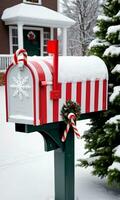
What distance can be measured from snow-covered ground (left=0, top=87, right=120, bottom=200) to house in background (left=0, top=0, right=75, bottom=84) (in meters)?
9.69

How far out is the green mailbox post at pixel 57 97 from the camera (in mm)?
2639

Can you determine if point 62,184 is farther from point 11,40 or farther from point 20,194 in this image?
point 11,40

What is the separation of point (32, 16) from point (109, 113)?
13474 millimetres

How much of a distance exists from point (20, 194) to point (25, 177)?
0.52 metres

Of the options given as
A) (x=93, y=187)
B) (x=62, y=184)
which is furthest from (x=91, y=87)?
(x=93, y=187)

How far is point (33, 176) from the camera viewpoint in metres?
4.15

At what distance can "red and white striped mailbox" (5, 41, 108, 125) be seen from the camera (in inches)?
103

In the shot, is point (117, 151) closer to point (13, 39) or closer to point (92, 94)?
point (92, 94)

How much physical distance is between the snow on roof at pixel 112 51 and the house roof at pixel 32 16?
1261cm

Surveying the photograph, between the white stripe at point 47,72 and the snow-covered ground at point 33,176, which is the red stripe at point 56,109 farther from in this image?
the snow-covered ground at point 33,176

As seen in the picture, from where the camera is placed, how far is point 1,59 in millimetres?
14648

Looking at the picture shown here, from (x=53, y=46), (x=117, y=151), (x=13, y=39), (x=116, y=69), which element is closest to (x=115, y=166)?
(x=117, y=151)

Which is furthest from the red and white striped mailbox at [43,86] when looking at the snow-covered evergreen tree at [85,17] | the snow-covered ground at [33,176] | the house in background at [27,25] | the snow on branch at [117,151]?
the snow-covered evergreen tree at [85,17]

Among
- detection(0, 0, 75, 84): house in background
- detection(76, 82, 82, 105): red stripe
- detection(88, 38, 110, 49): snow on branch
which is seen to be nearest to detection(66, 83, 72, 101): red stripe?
detection(76, 82, 82, 105): red stripe
